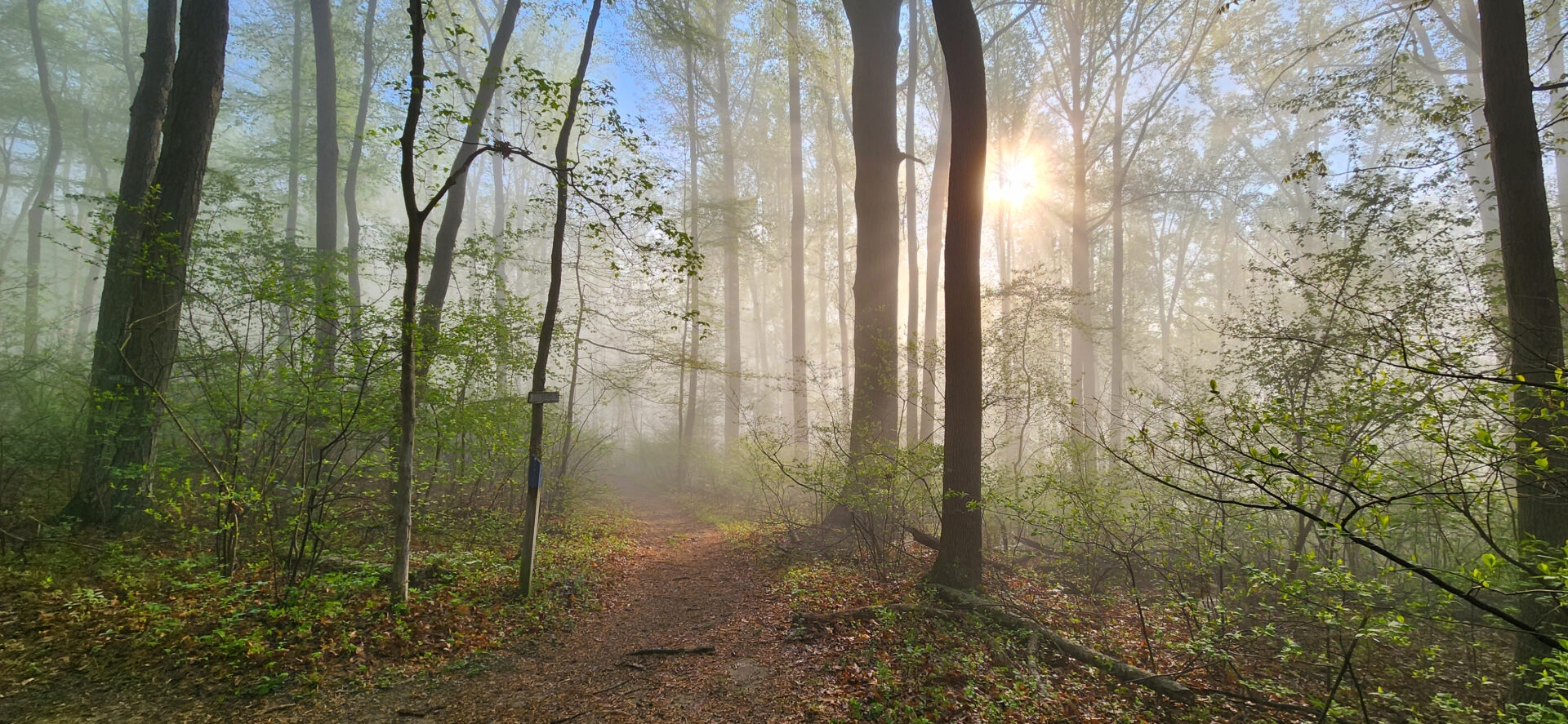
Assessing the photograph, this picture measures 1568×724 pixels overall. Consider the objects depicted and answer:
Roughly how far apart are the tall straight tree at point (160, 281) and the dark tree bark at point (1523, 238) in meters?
11.4

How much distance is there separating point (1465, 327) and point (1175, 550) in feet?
12.8

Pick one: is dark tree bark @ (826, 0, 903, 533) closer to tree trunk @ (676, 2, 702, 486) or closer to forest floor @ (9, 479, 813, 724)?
forest floor @ (9, 479, 813, 724)

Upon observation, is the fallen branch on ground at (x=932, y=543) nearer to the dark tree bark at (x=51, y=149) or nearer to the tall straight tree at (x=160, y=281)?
the tall straight tree at (x=160, y=281)

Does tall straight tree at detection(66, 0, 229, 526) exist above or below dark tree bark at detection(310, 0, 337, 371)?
below

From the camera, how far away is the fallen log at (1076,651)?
159 inches

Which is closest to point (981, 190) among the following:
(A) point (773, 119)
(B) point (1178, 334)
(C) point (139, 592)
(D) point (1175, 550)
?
(D) point (1175, 550)

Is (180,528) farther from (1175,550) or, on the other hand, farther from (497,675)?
(1175,550)

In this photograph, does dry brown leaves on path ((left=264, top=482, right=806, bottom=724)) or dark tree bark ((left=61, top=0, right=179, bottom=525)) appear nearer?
dry brown leaves on path ((left=264, top=482, right=806, bottom=724))

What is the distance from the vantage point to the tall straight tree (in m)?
5.72

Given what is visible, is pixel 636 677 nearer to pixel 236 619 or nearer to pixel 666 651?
pixel 666 651

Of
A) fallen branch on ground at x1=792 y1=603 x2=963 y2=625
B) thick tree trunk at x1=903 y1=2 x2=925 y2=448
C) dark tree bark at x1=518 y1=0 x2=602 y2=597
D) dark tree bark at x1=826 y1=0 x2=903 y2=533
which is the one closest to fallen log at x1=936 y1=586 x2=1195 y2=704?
fallen branch on ground at x1=792 y1=603 x2=963 y2=625

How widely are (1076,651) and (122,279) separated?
34.7 feet

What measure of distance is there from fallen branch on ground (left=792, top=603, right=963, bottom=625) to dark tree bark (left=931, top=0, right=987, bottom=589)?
0.57 metres

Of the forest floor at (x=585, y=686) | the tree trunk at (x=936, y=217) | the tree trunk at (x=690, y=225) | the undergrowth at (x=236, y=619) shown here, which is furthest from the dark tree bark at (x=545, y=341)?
the tree trunk at (x=936, y=217)
